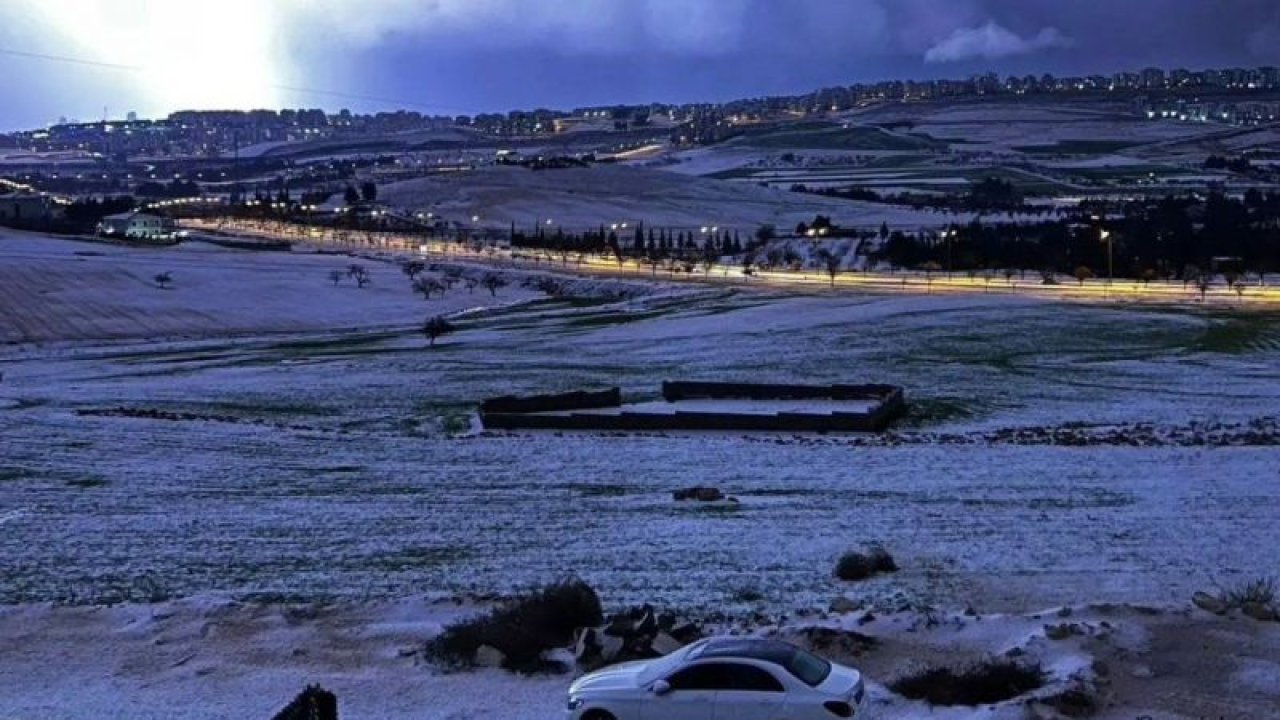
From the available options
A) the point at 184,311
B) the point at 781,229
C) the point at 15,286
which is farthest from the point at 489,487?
the point at 781,229

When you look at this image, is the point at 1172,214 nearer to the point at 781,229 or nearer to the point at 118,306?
the point at 781,229

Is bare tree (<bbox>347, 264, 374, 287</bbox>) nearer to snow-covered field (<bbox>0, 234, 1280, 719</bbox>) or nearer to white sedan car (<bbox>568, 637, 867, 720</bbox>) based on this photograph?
snow-covered field (<bbox>0, 234, 1280, 719</bbox>)

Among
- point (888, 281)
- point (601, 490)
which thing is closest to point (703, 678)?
point (601, 490)

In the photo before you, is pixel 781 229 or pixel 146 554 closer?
pixel 146 554

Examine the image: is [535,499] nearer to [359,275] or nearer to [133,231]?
[359,275]

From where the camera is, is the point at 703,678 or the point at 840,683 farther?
the point at 703,678

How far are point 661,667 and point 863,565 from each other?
9.88 meters

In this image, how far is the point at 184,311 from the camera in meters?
104

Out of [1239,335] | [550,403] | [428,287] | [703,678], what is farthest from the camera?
[428,287]

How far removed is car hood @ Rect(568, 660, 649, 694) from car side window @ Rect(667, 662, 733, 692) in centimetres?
56

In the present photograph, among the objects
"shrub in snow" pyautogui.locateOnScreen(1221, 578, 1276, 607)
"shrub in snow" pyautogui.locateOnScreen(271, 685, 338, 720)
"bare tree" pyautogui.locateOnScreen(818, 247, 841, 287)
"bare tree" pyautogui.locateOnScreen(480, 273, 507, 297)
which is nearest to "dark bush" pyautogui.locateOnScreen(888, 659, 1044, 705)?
"shrub in snow" pyautogui.locateOnScreen(1221, 578, 1276, 607)

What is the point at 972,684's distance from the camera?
18516 mm

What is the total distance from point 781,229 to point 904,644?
566ft

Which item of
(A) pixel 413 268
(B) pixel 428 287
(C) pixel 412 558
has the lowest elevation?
(C) pixel 412 558
